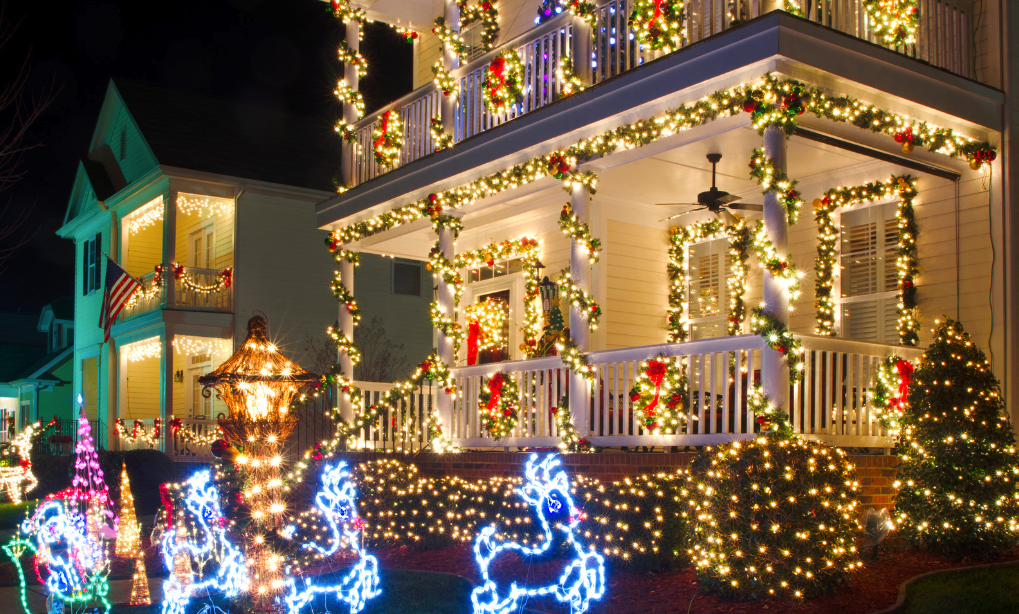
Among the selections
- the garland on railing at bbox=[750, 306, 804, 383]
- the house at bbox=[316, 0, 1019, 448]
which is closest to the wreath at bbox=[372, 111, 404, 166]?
the house at bbox=[316, 0, 1019, 448]

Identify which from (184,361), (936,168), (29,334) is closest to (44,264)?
(29,334)

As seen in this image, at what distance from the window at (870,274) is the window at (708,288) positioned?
1.74 meters

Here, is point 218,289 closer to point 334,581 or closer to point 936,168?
point 334,581

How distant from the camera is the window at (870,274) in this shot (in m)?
10.4

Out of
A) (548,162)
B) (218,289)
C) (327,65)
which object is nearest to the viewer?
(548,162)

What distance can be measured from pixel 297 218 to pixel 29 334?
83.0ft

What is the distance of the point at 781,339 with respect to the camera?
25.5 ft

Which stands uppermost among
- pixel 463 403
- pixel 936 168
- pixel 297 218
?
pixel 297 218

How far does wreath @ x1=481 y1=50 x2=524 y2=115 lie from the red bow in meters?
3.14

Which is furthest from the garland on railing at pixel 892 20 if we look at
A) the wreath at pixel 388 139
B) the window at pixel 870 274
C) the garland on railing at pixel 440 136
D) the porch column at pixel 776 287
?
the wreath at pixel 388 139

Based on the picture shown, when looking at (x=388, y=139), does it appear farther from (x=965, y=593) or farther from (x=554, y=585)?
(x=965, y=593)

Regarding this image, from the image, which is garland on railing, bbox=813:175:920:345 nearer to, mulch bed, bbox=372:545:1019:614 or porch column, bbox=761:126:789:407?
porch column, bbox=761:126:789:407

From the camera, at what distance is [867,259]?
10703 millimetres

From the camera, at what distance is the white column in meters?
11.7
